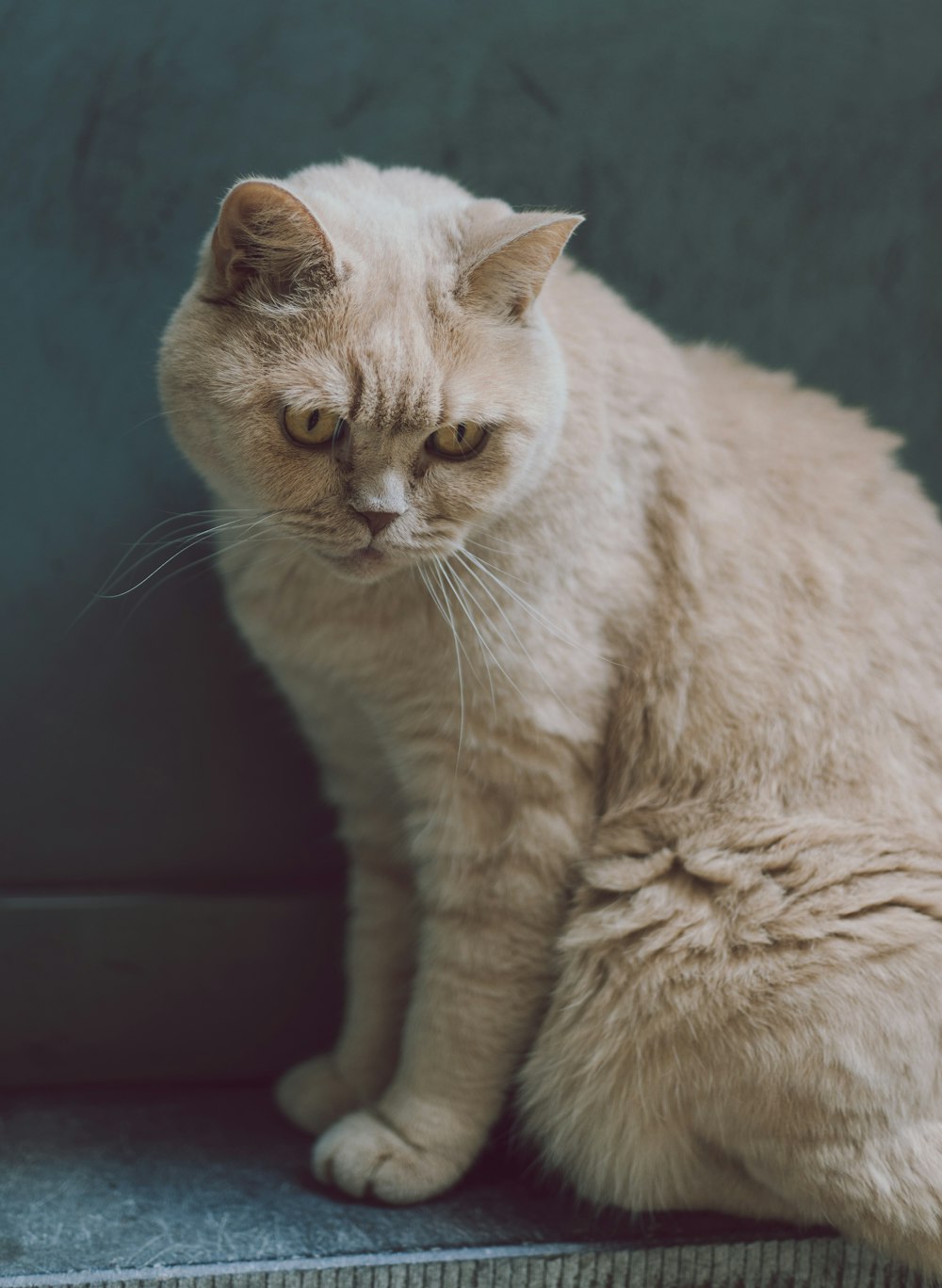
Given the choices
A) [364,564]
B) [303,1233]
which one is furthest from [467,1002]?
[364,564]

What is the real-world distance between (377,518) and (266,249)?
0.98 feet

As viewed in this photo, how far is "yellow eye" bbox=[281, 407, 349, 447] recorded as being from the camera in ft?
4.12

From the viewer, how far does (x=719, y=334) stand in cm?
186

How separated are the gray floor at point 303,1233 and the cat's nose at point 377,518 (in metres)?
0.86

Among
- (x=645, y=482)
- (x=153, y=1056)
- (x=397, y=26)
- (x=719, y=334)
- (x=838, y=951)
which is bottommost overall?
(x=153, y=1056)

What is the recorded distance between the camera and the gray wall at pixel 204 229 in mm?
1663

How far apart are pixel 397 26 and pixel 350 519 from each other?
0.85 meters

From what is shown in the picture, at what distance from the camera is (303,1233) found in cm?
146

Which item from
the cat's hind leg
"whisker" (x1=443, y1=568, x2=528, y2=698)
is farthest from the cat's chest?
the cat's hind leg

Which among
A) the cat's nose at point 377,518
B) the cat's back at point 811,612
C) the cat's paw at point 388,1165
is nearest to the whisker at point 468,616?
the cat's nose at point 377,518

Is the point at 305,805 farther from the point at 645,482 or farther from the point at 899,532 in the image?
the point at 899,532

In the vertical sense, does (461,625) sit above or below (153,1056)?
above

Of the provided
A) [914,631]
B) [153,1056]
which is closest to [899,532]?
[914,631]

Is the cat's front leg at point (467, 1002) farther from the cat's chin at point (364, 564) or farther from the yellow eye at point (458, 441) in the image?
the yellow eye at point (458, 441)
